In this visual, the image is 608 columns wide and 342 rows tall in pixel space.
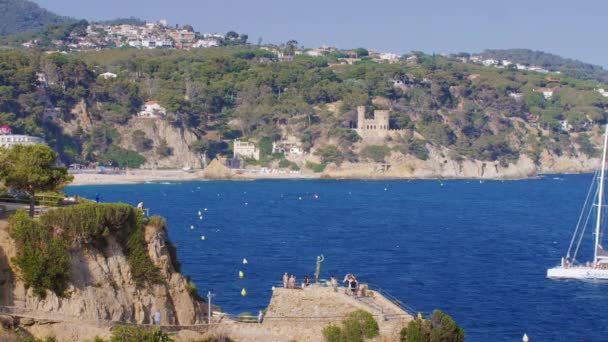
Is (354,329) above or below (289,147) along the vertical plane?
below

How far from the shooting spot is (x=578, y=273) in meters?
57.5

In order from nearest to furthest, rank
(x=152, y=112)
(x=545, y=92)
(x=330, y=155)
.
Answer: (x=152, y=112) < (x=330, y=155) < (x=545, y=92)

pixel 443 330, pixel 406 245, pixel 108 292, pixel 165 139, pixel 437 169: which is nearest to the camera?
pixel 108 292

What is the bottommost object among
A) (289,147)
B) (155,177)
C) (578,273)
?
(578,273)

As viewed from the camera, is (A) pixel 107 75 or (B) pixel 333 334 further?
(A) pixel 107 75

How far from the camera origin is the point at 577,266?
60.6 m

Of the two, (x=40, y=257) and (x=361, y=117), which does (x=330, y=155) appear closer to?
(x=361, y=117)

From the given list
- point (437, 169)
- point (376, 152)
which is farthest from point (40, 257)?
point (437, 169)

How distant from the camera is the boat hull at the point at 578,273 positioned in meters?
57.0

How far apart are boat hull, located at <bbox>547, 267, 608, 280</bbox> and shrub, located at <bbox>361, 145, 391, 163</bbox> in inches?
3454

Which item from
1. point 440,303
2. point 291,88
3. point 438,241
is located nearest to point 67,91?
point 291,88

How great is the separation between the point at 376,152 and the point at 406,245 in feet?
254

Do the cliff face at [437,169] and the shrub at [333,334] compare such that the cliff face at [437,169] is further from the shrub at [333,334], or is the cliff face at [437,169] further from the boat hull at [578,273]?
the shrub at [333,334]

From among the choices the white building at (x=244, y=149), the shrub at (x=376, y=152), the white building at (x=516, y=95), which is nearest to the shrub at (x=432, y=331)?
the white building at (x=244, y=149)
